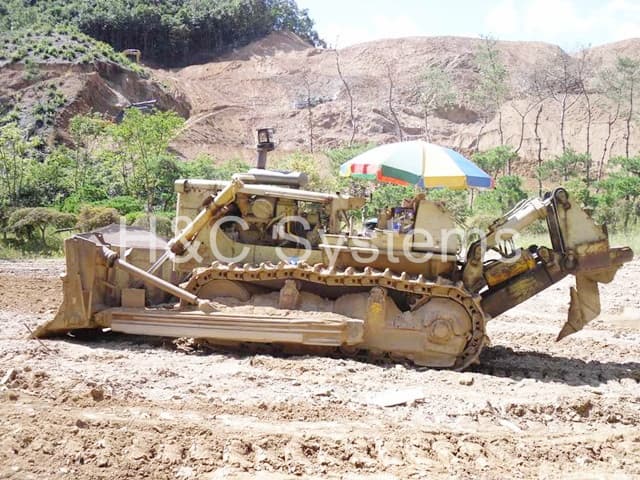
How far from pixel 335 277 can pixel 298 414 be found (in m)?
2.04

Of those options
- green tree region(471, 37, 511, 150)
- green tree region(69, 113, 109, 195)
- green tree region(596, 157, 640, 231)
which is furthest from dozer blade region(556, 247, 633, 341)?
green tree region(471, 37, 511, 150)

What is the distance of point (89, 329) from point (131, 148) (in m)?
22.8

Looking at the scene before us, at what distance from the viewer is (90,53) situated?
53625 mm

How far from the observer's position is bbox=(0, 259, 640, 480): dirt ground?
510cm

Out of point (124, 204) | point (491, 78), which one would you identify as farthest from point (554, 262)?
point (491, 78)

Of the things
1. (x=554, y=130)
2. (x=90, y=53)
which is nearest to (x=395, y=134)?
(x=554, y=130)

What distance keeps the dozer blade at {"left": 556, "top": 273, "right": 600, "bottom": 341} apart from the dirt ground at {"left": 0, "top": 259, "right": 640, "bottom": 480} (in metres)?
0.51

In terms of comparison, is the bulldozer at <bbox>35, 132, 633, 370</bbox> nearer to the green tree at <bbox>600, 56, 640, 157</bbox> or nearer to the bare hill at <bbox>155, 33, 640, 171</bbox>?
the green tree at <bbox>600, 56, 640, 157</bbox>

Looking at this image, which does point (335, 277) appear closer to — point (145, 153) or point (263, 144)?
point (263, 144)

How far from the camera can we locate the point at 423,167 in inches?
364

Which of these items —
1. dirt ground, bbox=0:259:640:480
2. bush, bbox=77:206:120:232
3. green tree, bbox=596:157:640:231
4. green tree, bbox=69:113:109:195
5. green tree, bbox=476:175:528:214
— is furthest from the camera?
green tree, bbox=69:113:109:195

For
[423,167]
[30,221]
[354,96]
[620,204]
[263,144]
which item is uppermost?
[354,96]

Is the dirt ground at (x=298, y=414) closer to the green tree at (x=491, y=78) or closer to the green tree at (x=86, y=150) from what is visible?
the green tree at (x=86, y=150)

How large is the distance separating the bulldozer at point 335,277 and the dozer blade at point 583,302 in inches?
0.4
